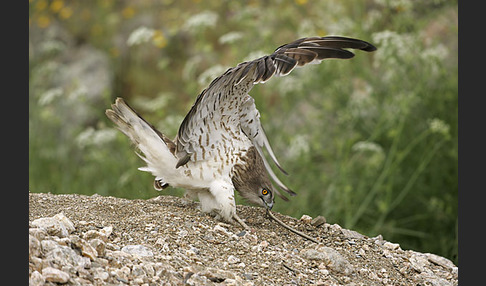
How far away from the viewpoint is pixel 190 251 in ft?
12.3

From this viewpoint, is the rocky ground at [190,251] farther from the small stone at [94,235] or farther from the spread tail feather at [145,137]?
the spread tail feather at [145,137]

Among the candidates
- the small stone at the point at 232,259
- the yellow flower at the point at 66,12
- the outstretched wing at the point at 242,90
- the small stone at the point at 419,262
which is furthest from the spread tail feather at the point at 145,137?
the yellow flower at the point at 66,12

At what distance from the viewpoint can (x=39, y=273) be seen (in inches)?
115

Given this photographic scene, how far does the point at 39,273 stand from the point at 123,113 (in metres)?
1.70

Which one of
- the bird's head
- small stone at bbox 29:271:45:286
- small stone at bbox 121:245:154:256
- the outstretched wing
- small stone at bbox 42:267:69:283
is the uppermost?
the outstretched wing

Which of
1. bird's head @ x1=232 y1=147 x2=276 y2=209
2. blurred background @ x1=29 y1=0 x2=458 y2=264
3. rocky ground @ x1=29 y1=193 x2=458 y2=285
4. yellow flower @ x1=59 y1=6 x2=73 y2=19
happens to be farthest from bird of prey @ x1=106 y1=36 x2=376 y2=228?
yellow flower @ x1=59 y1=6 x2=73 y2=19

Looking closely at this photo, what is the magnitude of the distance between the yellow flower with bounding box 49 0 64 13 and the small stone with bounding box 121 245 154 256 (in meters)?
8.85

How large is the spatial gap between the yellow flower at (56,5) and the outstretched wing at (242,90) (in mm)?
7893

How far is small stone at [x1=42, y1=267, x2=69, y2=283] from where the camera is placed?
9.58ft

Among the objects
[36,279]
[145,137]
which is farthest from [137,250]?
[145,137]

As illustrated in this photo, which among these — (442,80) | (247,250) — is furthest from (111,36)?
(247,250)

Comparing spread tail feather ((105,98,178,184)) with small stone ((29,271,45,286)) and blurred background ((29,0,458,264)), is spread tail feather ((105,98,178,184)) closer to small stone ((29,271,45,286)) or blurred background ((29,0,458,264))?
blurred background ((29,0,458,264))

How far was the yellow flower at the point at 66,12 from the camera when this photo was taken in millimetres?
11335

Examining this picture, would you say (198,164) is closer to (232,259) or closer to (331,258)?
(232,259)
